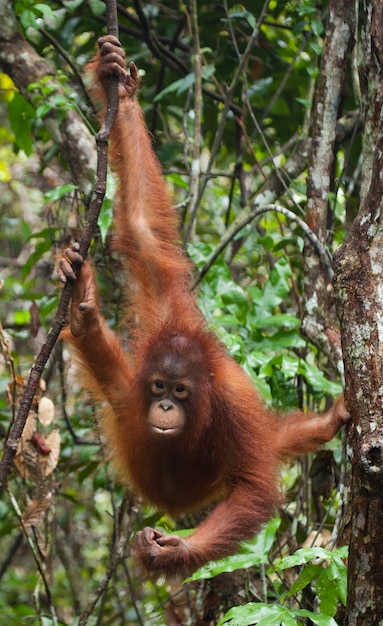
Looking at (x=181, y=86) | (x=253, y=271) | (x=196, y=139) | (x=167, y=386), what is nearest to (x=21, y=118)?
(x=181, y=86)

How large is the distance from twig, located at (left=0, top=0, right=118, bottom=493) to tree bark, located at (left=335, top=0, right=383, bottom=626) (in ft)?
2.19

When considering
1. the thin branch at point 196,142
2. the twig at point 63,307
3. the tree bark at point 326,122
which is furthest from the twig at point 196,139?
the twig at point 63,307

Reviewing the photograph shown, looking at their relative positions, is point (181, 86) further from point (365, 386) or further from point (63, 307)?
point (365, 386)

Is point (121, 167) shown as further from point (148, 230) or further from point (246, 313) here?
point (246, 313)

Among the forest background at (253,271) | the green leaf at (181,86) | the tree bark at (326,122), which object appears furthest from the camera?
the green leaf at (181,86)

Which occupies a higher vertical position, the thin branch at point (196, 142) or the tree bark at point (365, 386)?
the thin branch at point (196, 142)

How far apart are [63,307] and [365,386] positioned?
804 millimetres

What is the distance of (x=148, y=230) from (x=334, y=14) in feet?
3.74

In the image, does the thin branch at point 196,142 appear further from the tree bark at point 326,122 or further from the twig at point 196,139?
the tree bark at point 326,122

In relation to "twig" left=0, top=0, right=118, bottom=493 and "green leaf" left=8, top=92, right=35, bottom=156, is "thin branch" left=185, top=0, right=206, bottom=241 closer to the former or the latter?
"green leaf" left=8, top=92, right=35, bottom=156

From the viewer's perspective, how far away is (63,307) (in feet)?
6.80

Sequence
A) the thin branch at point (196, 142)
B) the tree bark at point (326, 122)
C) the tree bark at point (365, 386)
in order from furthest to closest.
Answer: the thin branch at point (196, 142) < the tree bark at point (326, 122) < the tree bark at point (365, 386)

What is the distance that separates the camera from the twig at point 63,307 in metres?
1.97

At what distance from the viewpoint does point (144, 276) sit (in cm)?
319
